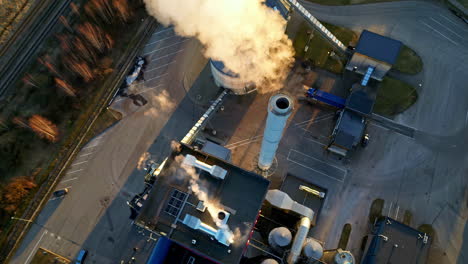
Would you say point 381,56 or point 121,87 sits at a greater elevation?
point 381,56

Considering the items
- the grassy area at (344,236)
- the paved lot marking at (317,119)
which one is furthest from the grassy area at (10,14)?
the grassy area at (344,236)

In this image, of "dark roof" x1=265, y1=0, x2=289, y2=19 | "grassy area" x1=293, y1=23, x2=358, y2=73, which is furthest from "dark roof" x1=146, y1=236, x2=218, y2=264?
Answer: "dark roof" x1=265, y1=0, x2=289, y2=19

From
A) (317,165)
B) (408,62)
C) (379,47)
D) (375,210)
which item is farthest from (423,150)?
(379,47)

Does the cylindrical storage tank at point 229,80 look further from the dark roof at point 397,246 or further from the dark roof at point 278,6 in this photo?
the dark roof at point 397,246

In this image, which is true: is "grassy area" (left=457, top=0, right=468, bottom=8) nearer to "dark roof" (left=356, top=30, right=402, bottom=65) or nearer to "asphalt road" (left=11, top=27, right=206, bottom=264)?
"dark roof" (left=356, top=30, right=402, bottom=65)

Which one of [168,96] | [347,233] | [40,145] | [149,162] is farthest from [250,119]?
[40,145]

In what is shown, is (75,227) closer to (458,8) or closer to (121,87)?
(121,87)
